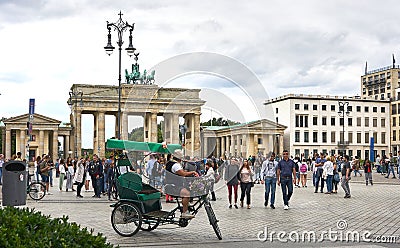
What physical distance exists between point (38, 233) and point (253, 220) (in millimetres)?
9760

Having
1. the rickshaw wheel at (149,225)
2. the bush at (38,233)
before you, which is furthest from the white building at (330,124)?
the bush at (38,233)

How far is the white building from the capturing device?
106 meters

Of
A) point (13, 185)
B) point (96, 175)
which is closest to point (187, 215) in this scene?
point (13, 185)

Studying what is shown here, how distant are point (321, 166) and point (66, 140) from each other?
3220 inches

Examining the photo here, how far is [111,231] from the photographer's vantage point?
1199 centimetres

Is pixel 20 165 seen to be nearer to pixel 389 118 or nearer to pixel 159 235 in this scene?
pixel 159 235

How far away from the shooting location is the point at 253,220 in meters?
14.5

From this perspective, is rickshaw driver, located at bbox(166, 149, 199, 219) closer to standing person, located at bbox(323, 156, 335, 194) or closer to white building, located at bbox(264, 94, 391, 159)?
standing person, located at bbox(323, 156, 335, 194)

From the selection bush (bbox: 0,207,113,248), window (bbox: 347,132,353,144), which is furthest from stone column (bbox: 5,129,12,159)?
bush (bbox: 0,207,113,248)

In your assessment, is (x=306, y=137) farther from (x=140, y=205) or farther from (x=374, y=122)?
(x=140, y=205)

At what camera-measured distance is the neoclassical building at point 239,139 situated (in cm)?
1037

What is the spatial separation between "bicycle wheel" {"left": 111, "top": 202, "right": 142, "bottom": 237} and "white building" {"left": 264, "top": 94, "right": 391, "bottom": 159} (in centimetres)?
9522

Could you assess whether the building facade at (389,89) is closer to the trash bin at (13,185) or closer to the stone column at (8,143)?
the stone column at (8,143)

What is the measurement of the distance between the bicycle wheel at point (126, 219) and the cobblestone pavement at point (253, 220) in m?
0.16
